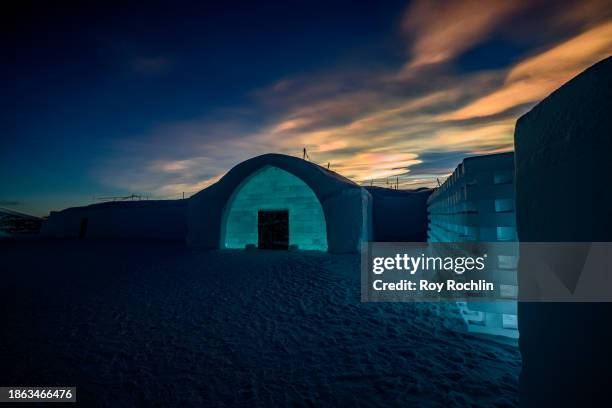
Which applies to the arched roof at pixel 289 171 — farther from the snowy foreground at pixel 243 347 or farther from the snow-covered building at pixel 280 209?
the snowy foreground at pixel 243 347

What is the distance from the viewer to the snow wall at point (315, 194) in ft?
33.6

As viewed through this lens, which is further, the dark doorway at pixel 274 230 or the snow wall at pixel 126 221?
the snow wall at pixel 126 221

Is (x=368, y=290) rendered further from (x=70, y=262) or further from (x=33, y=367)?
(x=70, y=262)

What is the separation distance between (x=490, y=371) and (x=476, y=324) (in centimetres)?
110

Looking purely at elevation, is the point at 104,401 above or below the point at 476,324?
below

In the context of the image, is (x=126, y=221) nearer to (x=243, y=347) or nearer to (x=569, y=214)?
(x=243, y=347)

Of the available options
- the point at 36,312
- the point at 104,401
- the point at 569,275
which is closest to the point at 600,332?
the point at 569,275

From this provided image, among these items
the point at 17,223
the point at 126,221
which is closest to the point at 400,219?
the point at 126,221

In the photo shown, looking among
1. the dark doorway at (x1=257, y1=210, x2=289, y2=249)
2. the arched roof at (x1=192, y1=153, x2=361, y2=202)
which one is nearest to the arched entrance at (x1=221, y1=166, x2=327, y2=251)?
the dark doorway at (x1=257, y1=210, x2=289, y2=249)

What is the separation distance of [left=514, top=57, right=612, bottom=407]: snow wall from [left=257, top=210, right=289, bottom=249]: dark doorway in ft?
34.4

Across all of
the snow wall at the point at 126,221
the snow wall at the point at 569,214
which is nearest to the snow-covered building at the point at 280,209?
the snow wall at the point at 126,221

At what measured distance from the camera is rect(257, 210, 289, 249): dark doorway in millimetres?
12086

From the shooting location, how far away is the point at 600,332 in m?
1.22

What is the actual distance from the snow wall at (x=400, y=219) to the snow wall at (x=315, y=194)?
4.76 metres
